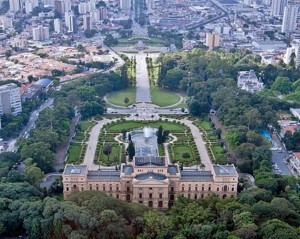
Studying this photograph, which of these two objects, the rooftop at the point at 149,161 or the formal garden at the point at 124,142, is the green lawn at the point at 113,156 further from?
the rooftop at the point at 149,161

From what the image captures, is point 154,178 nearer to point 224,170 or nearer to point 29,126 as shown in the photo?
point 224,170

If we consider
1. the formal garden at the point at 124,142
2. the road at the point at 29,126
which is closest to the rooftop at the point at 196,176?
the formal garden at the point at 124,142

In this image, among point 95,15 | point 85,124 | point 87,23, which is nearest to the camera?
point 85,124

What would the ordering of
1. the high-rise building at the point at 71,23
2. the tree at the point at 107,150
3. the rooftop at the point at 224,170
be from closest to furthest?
the rooftop at the point at 224,170 → the tree at the point at 107,150 → the high-rise building at the point at 71,23

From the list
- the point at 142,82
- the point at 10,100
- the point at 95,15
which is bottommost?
the point at 142,82

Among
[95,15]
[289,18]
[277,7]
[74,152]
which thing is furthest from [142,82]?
[277,7]

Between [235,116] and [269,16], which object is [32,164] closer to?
[235,116]
